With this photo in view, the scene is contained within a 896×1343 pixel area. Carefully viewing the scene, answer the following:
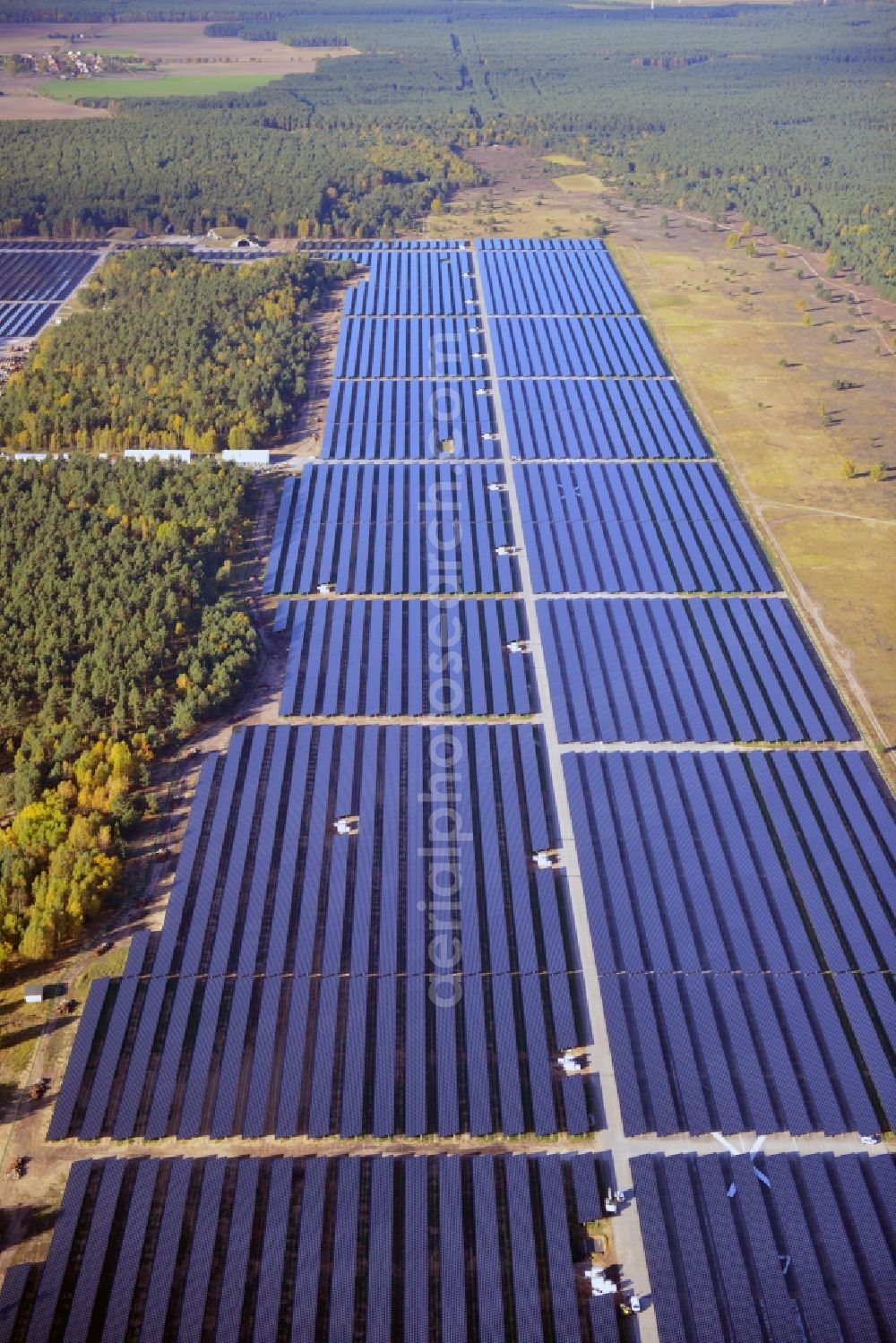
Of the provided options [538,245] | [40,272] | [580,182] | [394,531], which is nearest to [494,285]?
[538,245]

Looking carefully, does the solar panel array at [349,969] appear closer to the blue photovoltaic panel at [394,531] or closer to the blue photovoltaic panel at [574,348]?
the blue photovoltaic panel at [394,531]

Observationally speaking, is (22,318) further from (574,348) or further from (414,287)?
(574,348)

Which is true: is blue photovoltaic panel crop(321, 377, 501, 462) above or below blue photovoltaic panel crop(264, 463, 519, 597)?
above

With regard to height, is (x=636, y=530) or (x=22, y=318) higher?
(x=22, y=318)

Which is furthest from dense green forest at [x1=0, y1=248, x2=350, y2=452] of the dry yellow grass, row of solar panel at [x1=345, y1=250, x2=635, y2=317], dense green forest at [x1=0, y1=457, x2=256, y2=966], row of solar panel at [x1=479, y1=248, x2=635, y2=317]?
the dry yellow grass

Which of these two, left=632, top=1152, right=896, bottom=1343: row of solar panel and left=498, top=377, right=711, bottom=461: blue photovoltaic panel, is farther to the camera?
left=498, top=377, right=711, bottom=461: blue photovoltaic panel

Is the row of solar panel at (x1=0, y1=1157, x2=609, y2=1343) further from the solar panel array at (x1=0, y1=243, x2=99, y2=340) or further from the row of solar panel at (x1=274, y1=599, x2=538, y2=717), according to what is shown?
the solar panel array at (x1=0, y1=243, x2=99, y2=340)
